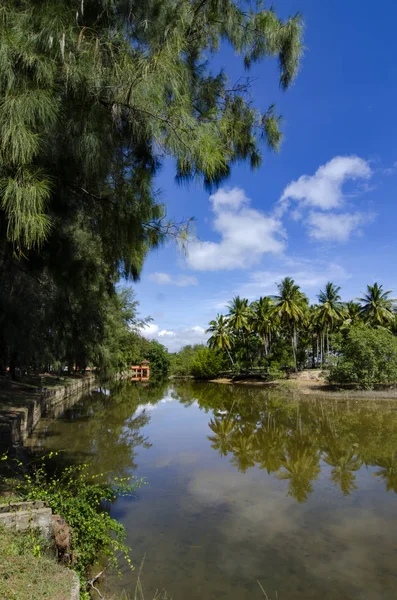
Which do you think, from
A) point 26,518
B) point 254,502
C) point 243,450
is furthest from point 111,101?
point 243,450

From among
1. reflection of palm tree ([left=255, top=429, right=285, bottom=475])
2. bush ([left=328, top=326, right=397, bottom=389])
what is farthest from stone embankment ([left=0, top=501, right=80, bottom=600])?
bush ([left=328, top=326, right=397, bottom=389])

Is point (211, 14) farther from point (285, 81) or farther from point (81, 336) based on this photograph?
point (81, 336)

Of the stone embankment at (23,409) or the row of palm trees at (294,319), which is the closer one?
the stone embankment at (23,409)

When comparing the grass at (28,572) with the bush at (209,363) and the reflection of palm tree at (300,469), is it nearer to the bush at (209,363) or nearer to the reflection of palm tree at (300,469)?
the reflection of palm tree at (300,469)

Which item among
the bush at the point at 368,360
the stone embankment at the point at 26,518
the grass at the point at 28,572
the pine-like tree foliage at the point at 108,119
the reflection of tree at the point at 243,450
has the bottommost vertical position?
the reflection of tree at the point at 243,450

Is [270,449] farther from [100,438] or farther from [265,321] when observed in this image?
[265,321]

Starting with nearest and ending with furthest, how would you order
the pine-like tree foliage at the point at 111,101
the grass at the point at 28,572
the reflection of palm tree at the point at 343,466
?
the grass at the point at 28,572, the pine-like tree foliage at the point at 111,101, the reflection of palm tree at the point at 343,466

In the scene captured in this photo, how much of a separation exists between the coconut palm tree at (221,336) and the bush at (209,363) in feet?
3.95

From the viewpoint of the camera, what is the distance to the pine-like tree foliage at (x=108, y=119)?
3.25 m

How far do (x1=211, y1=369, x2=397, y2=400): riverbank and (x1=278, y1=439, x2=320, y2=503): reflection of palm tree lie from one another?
13524mm

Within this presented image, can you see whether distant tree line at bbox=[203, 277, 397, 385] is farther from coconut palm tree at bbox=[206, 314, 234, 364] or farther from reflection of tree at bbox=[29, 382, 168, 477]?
reflection of tree at bbox=[29, 382, 168, 477]

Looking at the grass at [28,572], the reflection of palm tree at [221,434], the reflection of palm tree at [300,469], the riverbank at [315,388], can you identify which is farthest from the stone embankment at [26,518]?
the riverbank at [315,388]

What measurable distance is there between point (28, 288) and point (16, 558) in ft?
15.5

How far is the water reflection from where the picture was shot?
9.13m
